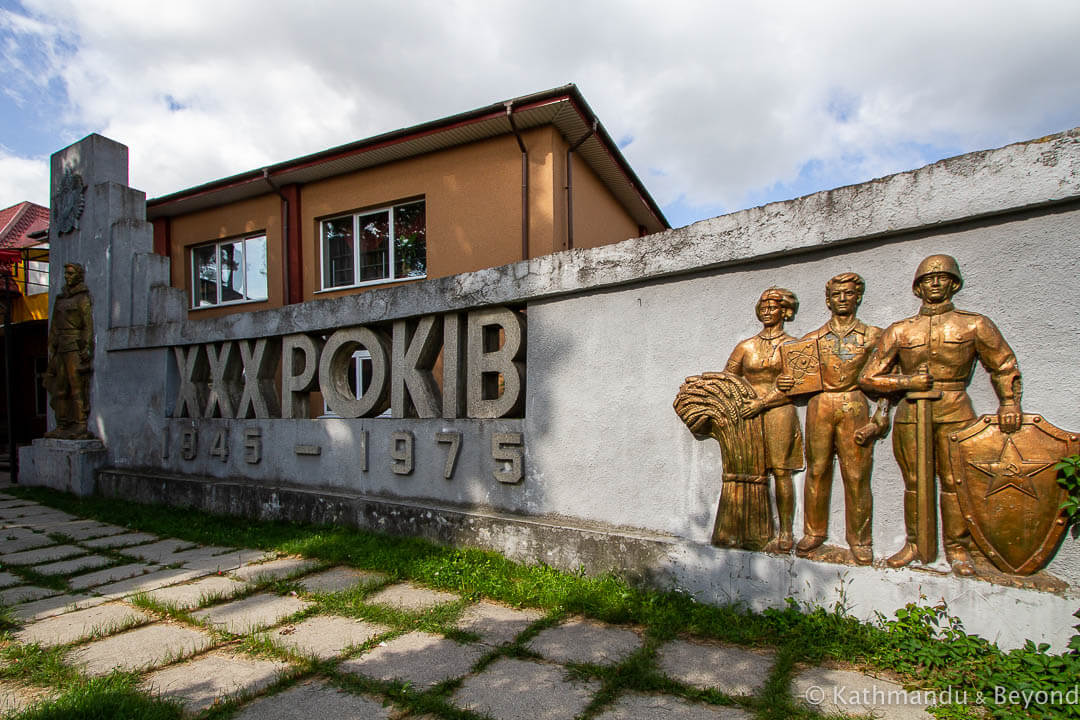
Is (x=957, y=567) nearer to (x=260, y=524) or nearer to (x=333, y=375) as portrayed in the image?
(x=333, y=375)

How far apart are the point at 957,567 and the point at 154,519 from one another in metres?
6.25

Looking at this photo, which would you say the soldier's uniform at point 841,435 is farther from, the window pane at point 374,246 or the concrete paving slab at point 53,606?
the window pane at point 374,246

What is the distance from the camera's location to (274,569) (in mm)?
4098

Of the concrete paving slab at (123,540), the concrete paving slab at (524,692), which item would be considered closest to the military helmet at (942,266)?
the concrete paving slab at (524,692)

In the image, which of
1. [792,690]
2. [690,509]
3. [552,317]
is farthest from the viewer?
[552,317]

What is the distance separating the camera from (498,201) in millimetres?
9203

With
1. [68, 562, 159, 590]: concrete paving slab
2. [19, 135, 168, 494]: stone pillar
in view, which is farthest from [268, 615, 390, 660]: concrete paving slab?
[19, 135, 168, 494]: stone pillar

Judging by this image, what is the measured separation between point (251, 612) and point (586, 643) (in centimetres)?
192

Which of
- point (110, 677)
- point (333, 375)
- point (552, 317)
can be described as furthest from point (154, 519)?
point (552, 317)

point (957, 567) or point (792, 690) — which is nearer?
point (792, 690)

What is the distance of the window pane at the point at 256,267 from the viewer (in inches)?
467

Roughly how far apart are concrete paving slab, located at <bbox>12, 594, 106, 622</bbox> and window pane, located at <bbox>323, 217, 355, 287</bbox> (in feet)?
25.9

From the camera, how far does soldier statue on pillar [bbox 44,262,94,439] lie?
7.53m

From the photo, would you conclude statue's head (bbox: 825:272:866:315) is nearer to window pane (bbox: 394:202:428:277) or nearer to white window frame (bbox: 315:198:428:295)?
white window frame (bbox: 315:198:428:295)
